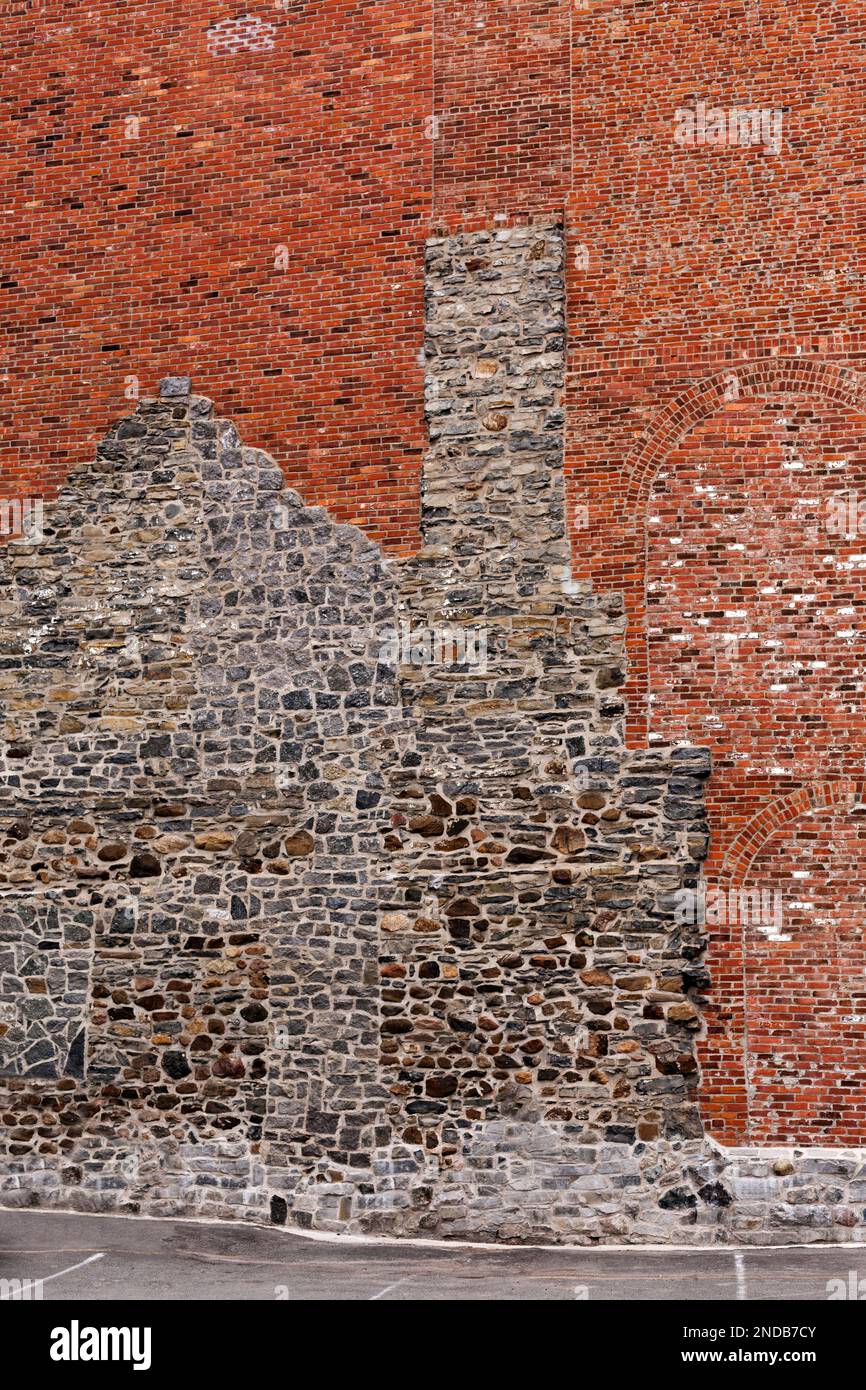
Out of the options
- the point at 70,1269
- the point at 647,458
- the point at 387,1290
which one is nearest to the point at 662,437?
the point at 647,458

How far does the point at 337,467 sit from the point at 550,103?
340 cm

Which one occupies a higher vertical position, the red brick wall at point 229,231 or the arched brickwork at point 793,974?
the red brick wall at point 229,231

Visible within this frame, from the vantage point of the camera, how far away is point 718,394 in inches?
464

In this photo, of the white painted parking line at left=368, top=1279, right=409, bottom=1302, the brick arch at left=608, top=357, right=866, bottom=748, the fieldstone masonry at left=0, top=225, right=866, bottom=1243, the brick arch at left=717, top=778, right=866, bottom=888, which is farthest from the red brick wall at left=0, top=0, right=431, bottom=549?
the white painted parking line at left=368, top=1279, right=409, bottom=1302

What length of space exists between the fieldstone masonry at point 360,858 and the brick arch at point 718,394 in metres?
0.68

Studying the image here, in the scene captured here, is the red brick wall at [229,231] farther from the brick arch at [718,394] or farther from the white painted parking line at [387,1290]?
the white painted parking line at [387,1290]

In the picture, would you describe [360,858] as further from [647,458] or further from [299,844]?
[647,458]

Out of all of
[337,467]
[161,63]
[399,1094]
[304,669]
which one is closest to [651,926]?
[399,1094]

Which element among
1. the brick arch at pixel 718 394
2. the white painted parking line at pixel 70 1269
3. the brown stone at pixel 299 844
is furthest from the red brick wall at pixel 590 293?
the white painted parking line at pixel 70 1269

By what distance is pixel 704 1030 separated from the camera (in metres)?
11.1

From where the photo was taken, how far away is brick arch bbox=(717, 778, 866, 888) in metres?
11.2

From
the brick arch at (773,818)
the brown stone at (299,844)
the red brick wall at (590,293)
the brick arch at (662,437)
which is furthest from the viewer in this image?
the brown stone at (299,844)

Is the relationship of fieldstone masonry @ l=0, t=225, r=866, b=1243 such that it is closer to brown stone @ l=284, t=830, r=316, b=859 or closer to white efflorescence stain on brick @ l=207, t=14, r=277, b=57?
brown stone @ l=284, t=830, r=316, b=859

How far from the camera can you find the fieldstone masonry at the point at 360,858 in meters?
11.3
